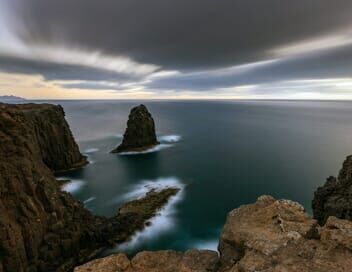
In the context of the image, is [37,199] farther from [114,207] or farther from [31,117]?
[31,117]

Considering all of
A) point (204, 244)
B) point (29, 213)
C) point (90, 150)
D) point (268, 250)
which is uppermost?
point (268, 250)

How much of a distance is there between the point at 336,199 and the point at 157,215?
72.8 feet

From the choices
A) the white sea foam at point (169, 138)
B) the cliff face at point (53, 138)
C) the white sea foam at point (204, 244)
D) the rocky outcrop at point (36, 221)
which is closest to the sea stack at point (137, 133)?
the white sea foam at point (169, 138)

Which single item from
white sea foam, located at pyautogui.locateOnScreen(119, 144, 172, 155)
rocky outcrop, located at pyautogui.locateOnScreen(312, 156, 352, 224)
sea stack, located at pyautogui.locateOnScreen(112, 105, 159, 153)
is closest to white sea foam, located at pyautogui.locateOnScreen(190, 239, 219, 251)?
rocky outcrop, located at pyautogui.locateOnScreen(312, 156, 352, 224)

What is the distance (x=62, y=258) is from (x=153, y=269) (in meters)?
18.6

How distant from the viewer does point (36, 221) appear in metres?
24.3

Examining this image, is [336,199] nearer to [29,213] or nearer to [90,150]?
[29,213]

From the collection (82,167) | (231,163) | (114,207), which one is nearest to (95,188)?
(114,207)

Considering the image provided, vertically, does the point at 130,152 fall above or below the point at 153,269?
below

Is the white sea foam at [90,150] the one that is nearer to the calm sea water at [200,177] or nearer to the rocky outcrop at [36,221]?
the calm sea water at [200,177]

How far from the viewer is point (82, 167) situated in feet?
208

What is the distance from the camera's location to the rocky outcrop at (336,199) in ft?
74.2

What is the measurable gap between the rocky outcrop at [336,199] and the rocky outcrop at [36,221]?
2078 centimetres

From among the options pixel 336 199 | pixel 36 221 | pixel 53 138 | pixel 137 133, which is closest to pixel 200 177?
pixel 137 133
